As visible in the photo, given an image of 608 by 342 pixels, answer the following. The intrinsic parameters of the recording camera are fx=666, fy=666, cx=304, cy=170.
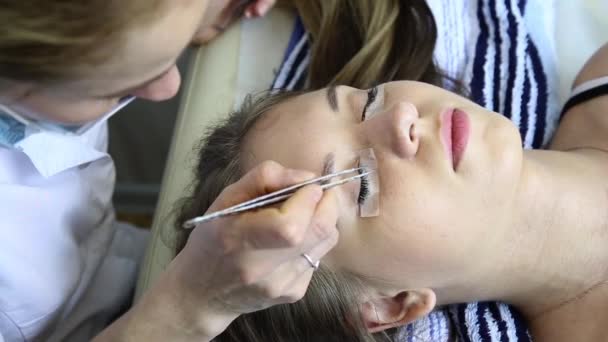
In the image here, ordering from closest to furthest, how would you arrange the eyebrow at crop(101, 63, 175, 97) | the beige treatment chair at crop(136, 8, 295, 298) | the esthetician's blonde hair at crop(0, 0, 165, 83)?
the esthetician's blonde hair at crop(0, 0, 165, 83) < the eyebrow at crop(101, 63, 175, 97) < the beige treatment chair at crop(136, 8, 295, 298)

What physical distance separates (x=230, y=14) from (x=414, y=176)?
0.50 metres

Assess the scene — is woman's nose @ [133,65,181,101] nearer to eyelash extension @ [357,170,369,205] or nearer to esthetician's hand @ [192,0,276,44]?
eyelash extension @ [357,170,369,205]

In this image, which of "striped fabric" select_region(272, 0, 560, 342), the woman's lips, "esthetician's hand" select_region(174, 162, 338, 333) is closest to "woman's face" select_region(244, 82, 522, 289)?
the woman's lips

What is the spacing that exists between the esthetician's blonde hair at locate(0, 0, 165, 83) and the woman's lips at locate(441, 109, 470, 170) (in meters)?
0.34

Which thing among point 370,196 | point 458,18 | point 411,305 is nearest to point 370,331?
point 411,305

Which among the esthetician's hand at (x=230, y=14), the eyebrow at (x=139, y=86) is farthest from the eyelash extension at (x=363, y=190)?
the esthetician's hand at (x=230, y=14)

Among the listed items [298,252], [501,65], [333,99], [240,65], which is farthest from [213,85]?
[298,252]

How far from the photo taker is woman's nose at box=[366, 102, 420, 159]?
2.22 feet

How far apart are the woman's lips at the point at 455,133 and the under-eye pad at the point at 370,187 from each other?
0.08 meters

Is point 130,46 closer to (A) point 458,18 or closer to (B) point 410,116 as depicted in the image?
(B) point 410,116

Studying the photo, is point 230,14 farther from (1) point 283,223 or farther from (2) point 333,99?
(1) point 283,223

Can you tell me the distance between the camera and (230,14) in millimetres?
1042

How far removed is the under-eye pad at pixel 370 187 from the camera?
67 centimetres

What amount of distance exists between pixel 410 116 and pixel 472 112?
0.09 m
